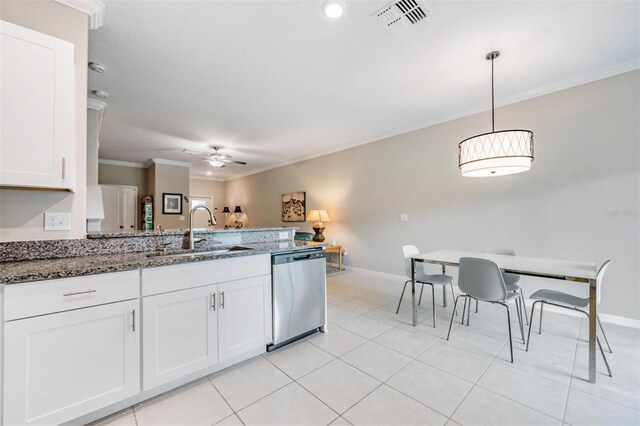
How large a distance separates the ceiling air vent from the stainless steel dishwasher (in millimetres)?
1991

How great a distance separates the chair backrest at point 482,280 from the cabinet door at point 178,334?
2145 mm

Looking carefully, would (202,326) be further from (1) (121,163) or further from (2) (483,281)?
(1) (121,163)

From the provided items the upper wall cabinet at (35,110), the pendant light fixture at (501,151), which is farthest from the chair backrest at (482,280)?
the upper wall cabinet at (35,110)

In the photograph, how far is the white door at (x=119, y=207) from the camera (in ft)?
20.2

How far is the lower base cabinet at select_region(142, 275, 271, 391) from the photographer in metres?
1.56

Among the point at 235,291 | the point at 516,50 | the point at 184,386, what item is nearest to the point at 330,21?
the point at 516,50

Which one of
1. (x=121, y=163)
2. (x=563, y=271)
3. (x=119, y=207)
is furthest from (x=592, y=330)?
(x=121, y=163)

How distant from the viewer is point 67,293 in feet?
4.24

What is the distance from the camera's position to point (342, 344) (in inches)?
91.2

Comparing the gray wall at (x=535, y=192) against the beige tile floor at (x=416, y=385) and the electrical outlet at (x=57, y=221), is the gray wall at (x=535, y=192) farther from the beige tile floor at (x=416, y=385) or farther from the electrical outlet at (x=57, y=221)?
the electrical outlet at (x=57, y=221)

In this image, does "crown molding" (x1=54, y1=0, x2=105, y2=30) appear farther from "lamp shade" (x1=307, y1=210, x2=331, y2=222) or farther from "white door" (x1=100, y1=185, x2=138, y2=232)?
"white door" (x1=100, y1=185, x2=138, y2=232)

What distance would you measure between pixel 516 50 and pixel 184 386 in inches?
153

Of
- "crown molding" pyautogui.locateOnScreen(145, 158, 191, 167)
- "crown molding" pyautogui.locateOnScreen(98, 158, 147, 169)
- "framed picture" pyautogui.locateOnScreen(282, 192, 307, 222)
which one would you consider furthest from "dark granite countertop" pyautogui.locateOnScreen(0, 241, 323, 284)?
"crown molding" pyautogui.locateOnScreen(98, 158, 147, 169)

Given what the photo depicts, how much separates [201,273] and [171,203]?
5.60 m
